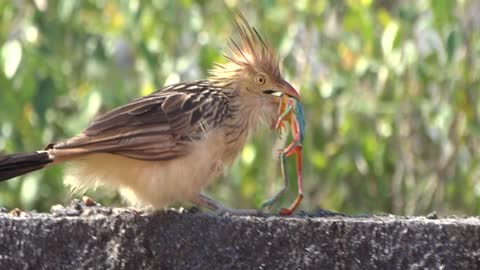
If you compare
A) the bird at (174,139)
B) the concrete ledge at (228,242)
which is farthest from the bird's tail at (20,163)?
the concrete ledge at (228,242)

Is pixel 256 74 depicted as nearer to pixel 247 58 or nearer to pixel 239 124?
pixel 247 58

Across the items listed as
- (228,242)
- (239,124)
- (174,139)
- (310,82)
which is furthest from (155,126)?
(310,82)

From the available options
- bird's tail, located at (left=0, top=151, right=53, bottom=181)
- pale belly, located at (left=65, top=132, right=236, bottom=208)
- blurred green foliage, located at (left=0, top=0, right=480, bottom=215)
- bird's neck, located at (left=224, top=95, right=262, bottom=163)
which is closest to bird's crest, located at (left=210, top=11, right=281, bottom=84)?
bird's neck, located at (left=224, top=95, right=262, bottom=163)

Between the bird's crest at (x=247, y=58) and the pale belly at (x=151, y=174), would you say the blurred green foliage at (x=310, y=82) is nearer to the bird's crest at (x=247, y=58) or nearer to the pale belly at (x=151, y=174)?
the bird's crest at (x=247, y=58)

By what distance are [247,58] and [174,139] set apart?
0.53 meters

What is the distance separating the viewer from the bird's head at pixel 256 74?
12.4 feet

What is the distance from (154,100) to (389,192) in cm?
333

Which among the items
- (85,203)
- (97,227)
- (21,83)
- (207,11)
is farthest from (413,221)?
(207,11)

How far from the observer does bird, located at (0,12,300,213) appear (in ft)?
10.9

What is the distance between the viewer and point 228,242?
108 inches

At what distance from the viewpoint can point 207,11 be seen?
646cm

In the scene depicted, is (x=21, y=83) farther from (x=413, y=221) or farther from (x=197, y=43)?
(x=413, y=221)

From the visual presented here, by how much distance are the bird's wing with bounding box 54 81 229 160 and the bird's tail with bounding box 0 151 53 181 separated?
0.05 meters

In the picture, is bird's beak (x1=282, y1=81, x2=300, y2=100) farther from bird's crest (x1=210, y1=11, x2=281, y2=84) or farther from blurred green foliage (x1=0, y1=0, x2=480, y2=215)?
blurred green foliage (x1=0, y1=0, x2=480, y2=215)
